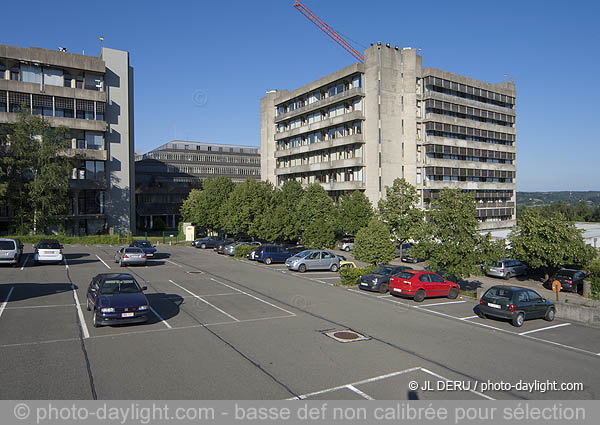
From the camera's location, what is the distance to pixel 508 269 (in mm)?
33500

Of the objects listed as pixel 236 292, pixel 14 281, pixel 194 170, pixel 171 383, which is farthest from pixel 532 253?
pixel 194 170

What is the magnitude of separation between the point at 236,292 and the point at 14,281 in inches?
463

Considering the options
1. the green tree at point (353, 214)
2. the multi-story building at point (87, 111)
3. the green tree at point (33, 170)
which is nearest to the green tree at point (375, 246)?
the green tree at point (353, 214)

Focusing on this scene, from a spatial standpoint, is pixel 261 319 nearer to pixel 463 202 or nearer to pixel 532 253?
pixel 463 202

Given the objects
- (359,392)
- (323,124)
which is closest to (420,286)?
(359,392)

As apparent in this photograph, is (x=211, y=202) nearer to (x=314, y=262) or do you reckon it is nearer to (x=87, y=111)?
(x=87, y=111)

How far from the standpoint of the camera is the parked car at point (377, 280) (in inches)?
905

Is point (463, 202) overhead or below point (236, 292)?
overhead

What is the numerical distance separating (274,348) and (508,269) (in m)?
26.5

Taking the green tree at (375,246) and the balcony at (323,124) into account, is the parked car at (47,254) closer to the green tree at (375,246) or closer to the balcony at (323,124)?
the green tree at (375,246)

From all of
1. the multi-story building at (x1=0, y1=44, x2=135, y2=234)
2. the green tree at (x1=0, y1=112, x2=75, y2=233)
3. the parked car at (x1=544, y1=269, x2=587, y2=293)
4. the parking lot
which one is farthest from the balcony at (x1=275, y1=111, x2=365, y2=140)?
the parking lot

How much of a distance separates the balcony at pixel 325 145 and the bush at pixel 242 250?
2644cm

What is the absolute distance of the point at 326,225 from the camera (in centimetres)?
3925
